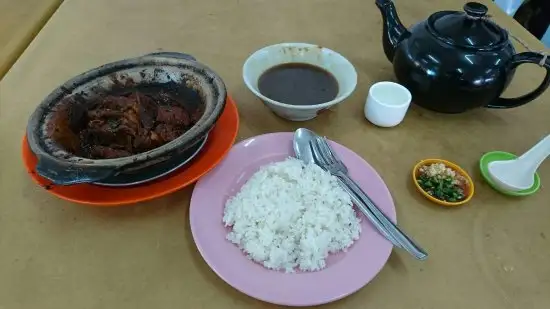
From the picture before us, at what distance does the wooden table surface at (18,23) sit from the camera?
1.20m

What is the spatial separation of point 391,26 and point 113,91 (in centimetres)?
68

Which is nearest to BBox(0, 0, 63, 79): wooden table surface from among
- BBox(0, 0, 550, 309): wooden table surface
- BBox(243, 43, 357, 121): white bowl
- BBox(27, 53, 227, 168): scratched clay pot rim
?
BBox(0, 0, 550, 309): wooden table surface

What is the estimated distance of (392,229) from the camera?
79cm

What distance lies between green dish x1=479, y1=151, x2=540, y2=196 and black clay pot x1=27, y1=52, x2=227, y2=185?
0.58m

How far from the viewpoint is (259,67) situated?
1073 millimetres

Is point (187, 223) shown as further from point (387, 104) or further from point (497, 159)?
point (497, 159)

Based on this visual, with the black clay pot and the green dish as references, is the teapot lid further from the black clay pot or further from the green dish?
the black clay pot

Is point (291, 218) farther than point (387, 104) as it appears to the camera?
No

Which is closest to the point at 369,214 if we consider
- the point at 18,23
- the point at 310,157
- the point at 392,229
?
the point at 392,229

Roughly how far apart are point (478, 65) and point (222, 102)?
22.2 inches

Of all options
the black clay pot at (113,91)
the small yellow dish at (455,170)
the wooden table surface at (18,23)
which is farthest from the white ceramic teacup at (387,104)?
the wooden table surface at (18,23)

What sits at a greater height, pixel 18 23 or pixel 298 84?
pixel 298 84

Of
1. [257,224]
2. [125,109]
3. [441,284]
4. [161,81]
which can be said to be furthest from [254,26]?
[441,284]

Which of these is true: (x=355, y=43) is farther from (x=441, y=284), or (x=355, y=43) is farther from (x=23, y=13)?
(x=23, y=13)
